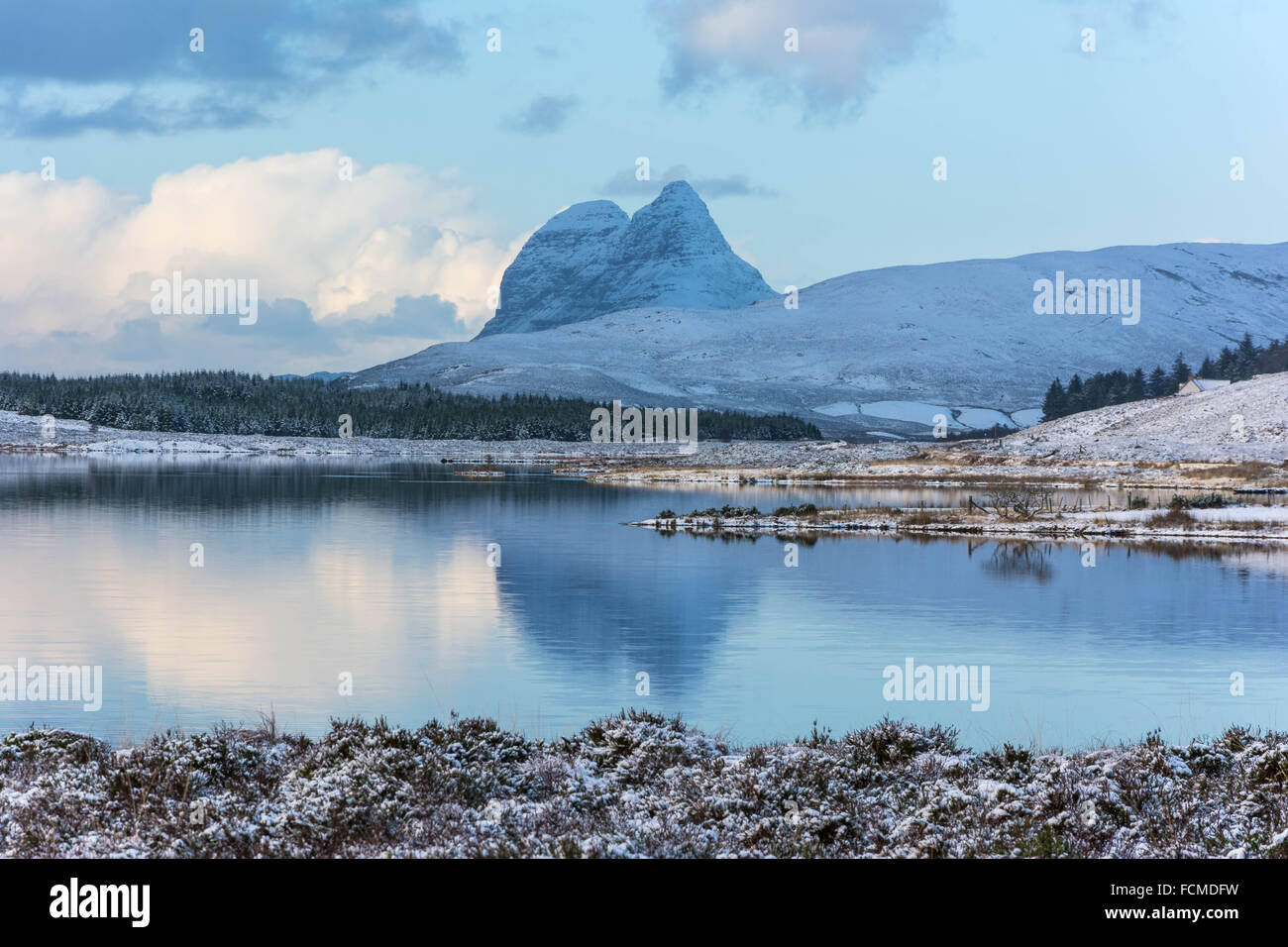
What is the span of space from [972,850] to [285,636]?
69.4 ft

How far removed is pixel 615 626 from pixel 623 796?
60.4 ft

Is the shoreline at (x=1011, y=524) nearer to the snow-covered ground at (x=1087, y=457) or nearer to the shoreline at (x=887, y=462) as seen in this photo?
the shoreline at (x=887, y=462)

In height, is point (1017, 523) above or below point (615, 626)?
above

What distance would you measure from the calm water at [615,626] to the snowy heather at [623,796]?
4.04m

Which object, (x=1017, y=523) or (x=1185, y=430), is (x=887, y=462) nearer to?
(x=1185, y=430)

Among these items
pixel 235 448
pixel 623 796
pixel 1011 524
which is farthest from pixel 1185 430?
pixel 235 448

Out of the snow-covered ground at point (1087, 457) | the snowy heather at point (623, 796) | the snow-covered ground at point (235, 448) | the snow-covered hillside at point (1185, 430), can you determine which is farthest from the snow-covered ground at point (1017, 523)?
the snow-covered ground at point (235, 448)

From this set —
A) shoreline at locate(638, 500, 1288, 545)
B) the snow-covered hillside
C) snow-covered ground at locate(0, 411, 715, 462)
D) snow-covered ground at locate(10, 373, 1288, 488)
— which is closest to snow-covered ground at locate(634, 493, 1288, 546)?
shoreline at locate(638, 500, 1288, 545)

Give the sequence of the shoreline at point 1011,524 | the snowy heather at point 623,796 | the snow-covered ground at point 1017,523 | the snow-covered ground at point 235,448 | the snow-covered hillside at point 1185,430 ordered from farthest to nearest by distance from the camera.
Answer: the snow-covered ground at point 235,448 < the snow-covered hillside at point 1185,430 < the snow-covered ground at point 1017,523 < the shoreline at point 1011,524 < the snowy heather at point 623,796

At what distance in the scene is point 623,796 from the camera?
1398 cm

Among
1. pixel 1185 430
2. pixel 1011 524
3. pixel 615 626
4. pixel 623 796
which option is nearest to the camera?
pixel 623 796

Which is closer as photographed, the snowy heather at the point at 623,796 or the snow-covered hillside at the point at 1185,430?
the snowy heather at the point at 623,796

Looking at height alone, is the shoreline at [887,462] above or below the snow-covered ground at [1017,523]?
above

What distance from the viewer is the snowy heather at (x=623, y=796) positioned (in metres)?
12.0
